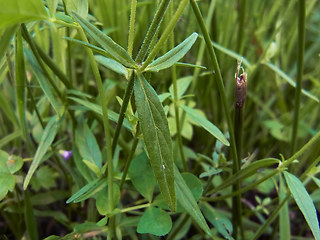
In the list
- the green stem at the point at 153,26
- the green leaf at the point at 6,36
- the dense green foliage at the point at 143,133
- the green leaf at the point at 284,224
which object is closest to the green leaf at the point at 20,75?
the dense green foliage at the point at 143,133

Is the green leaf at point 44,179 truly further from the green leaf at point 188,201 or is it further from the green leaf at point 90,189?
the green leaf at point 188,201

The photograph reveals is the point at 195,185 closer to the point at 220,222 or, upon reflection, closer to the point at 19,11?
the point at 220,222

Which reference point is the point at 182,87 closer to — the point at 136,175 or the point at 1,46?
the point at 136,175

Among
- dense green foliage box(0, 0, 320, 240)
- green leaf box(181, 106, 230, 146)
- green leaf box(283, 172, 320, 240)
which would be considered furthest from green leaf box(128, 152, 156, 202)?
green leaf box(283, 172, 320, 240)

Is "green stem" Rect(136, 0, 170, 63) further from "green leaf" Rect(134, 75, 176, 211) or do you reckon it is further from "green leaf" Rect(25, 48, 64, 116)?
"green leaf" Rect(25, 48, 64, 116)

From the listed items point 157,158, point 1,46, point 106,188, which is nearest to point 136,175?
point 106,188
